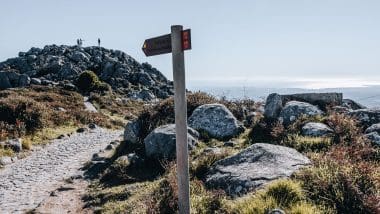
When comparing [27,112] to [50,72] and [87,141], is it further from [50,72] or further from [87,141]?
[50,72]

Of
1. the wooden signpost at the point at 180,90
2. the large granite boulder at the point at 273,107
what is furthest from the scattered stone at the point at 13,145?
the wooden signpost at the point at 180,90

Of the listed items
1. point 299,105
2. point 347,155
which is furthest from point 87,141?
point 347,155

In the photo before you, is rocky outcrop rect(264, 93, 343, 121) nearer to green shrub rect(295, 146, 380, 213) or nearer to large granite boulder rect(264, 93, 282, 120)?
large granite boulder rect(264, 93, 282, 120)

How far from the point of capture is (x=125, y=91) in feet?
191

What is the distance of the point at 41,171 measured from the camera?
48.4 ft

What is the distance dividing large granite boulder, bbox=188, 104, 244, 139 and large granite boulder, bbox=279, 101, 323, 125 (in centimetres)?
190

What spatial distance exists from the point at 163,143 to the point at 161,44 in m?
7.10

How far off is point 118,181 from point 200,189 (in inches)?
163

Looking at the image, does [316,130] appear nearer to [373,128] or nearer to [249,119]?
[373,128]

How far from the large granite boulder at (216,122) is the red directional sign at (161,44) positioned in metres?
8.80

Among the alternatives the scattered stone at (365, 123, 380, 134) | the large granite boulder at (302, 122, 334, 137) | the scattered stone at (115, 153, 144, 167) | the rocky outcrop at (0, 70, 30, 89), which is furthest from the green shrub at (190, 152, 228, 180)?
the rocky outcrop at (0, 70, 30, 89)

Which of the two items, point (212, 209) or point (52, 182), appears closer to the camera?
point (212, 209)

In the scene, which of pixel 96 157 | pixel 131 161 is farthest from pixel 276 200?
pixel 96 157

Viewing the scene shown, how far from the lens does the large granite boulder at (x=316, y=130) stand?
12788 mm
